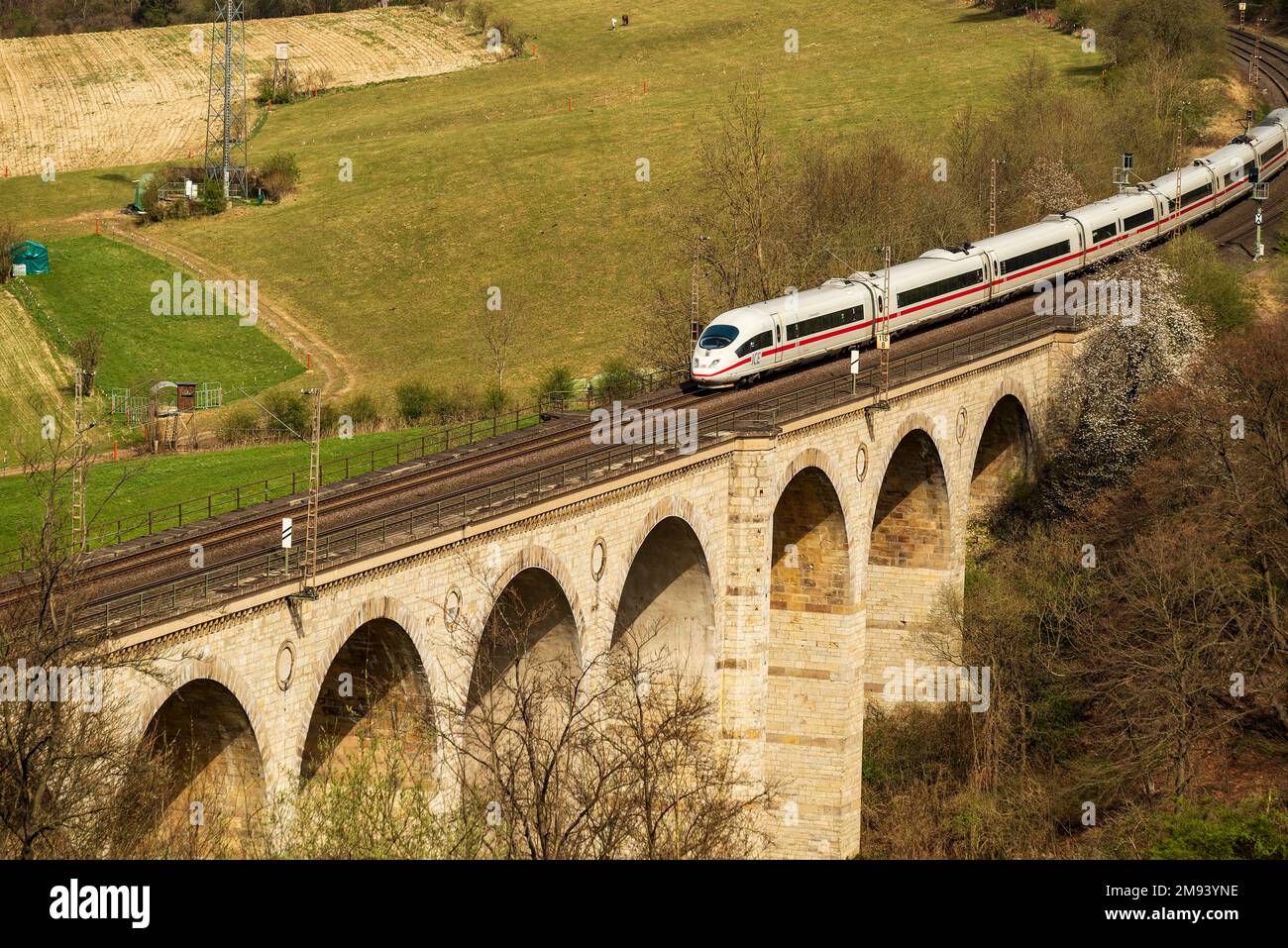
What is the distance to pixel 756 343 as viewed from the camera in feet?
174

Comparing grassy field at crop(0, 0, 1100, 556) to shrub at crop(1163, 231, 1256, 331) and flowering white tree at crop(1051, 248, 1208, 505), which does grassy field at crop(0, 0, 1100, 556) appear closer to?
flowering white tree at crop(1051, 248, 1208, 505)

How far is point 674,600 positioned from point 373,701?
544 inches

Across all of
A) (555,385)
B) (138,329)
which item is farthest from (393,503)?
(138,329)

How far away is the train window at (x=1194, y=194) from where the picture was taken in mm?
81812

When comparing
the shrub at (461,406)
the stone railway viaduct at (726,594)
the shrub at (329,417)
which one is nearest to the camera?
the stone railway viaduct at (726,594)

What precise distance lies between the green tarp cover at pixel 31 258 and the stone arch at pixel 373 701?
68.8 m

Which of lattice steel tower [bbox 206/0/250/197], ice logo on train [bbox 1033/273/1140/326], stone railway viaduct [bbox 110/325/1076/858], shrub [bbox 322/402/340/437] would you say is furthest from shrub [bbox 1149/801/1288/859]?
lattice steel tower [bbox 206/0/250/197]

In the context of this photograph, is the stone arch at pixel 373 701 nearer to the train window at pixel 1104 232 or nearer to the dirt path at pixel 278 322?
the train window at pixel 1104 232

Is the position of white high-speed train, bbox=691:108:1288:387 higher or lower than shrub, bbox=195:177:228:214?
lower

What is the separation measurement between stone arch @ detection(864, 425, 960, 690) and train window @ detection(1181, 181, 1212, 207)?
99.8 feet

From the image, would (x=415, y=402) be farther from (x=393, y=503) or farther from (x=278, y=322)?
(x=393, y=503)

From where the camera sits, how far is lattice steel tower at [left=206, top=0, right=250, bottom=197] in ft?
356

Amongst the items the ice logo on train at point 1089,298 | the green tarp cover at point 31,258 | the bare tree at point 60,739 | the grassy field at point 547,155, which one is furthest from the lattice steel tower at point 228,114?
the bare tree at point 60,739

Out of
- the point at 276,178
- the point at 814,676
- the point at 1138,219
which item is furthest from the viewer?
the point at 276,178
